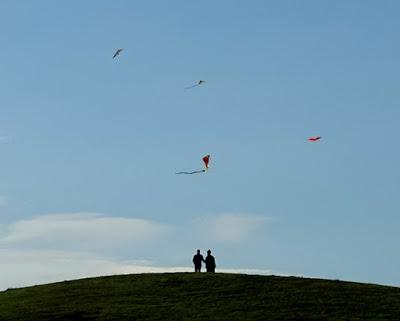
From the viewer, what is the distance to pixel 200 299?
194 ft

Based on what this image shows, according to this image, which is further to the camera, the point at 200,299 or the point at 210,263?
the point at 210,263

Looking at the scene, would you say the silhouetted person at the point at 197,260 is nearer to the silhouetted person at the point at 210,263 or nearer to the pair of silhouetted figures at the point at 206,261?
the pair of silhouetted figures at the point at 206,261

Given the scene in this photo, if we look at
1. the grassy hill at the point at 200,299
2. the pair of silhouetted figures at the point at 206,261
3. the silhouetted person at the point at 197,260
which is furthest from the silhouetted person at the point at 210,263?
the grassy hill at the point at 200,299

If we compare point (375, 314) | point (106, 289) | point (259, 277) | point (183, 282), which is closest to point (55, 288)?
point (106, 289)

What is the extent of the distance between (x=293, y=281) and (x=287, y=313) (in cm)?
857

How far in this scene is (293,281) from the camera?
64.4 m

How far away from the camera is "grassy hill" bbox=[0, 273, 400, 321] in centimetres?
5609

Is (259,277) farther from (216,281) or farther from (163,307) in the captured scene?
(163,307)

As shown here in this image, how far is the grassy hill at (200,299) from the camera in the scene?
5609 cm

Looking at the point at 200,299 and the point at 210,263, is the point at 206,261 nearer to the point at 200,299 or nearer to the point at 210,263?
the point at 210,263

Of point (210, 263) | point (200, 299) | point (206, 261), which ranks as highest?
point (206, 261)

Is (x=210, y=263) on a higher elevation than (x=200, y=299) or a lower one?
higher

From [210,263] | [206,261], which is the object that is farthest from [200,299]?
[206,261]

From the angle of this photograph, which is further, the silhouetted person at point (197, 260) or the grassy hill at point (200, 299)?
the silhouetted person at point (197, 260)
